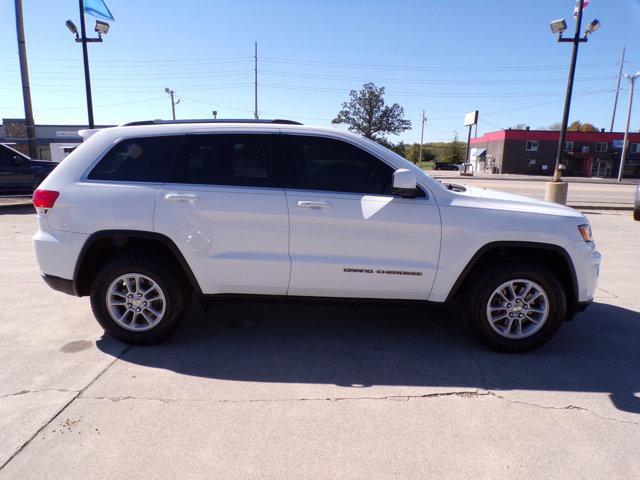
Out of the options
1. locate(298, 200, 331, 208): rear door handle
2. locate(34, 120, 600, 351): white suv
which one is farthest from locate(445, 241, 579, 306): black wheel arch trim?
locate(298, 200, 331, 208): rear door handle

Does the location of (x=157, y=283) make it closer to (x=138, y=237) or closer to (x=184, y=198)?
(x=138, y=237)

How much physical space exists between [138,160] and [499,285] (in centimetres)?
327

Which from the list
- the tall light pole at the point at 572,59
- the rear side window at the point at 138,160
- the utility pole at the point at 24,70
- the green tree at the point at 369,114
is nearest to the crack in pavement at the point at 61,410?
the rear side window at the point at 138,160

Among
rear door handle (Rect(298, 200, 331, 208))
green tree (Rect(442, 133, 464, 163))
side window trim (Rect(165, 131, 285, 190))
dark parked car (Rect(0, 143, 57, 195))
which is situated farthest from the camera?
green tree (Rect(442, 133, 464, 163))

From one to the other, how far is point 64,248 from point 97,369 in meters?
1.07

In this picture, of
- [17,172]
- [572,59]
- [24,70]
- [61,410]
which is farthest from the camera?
[24,70]

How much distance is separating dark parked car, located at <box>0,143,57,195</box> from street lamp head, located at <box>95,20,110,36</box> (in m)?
5.38

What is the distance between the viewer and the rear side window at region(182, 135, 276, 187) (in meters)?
3.82

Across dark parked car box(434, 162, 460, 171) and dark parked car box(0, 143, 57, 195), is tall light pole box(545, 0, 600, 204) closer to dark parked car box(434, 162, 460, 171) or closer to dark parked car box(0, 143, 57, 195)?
dark parked car box(0, 143, 57, 195)

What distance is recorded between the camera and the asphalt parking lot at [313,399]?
8.29 ft

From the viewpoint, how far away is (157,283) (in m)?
3.86

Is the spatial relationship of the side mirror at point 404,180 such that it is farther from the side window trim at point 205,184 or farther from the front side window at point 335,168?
the side window trim at point 205,184

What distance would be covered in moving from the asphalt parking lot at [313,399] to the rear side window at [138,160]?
4.89 feet

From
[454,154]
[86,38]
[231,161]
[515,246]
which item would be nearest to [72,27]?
[86,38]
